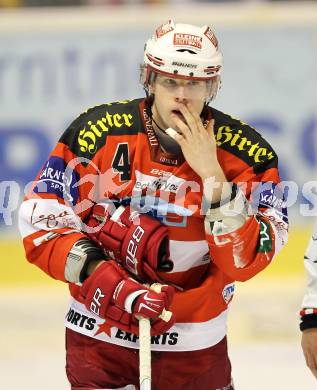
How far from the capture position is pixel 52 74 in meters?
6.85

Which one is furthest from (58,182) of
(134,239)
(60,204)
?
(134,239)

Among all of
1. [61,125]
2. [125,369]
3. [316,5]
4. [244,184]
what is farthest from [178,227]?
[316,5]

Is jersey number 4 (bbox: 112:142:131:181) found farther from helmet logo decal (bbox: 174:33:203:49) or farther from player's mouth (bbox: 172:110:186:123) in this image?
helmet logo decal (bbox: 174:33:203:49)

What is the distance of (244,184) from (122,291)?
0.51m

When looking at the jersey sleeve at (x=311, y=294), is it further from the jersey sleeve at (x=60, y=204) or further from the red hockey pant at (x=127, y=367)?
the jersey sleeve at (x=60, y=204)

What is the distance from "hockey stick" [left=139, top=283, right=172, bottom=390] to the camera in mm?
3414

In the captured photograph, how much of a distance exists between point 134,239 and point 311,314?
0.62m

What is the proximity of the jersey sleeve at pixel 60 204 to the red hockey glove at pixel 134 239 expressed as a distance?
0.20ft

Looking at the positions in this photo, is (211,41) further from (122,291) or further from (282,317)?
(282,317)

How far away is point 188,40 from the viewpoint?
11.5ft

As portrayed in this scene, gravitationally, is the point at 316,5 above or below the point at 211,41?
below

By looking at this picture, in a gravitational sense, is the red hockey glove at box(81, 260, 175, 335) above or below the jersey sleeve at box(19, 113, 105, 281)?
below

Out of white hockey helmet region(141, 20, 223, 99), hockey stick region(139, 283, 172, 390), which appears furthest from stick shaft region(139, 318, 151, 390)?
white hockey helmet region(141, 20, 223, 99)

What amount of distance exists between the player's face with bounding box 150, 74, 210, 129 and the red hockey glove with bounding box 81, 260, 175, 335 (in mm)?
481
